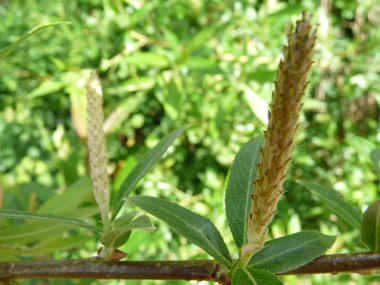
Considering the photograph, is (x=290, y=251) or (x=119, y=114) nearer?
(x=290, y=251)

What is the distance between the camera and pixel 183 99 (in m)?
1.26

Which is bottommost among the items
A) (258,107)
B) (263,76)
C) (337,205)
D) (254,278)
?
(254,278)

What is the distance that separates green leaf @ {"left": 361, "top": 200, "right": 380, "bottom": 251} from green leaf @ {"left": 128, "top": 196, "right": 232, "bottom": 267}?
0.20 meters

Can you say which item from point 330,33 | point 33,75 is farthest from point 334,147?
point 33,75

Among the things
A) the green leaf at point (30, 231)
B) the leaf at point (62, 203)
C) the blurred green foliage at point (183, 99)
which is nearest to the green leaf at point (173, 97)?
the blurred green foliage at point (183, 99)

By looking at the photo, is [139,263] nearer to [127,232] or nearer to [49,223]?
[127,232]

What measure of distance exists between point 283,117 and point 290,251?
0.21m

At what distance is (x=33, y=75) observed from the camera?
1.87 meters

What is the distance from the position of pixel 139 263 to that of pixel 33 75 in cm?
179

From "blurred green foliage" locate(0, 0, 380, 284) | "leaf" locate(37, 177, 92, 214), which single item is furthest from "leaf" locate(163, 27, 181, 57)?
"leaf" locate(37, 177, 92, 214)

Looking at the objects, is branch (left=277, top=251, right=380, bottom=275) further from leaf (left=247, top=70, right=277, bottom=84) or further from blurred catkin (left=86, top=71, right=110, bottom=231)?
leaf (left=247, top=70, right=277, bottom=84)

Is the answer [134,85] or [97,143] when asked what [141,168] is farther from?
[134,85]

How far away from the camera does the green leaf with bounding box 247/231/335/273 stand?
14.7 inches

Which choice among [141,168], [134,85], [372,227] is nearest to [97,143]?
[141,168]
